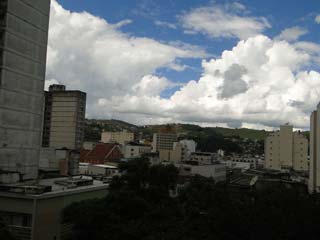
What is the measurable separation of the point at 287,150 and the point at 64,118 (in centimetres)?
5108

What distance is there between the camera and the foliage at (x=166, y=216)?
2239cm

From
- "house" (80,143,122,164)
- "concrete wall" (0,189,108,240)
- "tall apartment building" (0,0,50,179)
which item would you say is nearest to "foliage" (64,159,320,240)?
"concrete wall" (0,189,108,240)

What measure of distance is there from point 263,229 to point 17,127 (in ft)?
91.8

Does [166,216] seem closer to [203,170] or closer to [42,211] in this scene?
[42,211]

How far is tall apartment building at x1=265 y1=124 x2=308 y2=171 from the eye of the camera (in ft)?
314

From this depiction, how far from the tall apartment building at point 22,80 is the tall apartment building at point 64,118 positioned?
136 ft

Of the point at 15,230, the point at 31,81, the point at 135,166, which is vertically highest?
the point at 31,81

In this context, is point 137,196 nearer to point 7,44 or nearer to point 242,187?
point 7,44

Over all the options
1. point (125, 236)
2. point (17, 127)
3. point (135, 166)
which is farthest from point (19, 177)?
point (125, 236)

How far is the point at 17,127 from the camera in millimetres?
41500

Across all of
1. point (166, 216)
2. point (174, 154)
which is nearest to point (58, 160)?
point (166, 216)

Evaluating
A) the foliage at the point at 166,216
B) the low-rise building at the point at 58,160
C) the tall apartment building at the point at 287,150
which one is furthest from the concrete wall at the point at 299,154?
the foliage at the point at 166,216

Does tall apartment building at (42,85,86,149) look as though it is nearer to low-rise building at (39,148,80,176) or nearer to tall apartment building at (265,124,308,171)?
low-rise building at (39,148,80,176)

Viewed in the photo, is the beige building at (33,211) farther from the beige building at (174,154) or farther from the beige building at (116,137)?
the beige building at (116,137)
